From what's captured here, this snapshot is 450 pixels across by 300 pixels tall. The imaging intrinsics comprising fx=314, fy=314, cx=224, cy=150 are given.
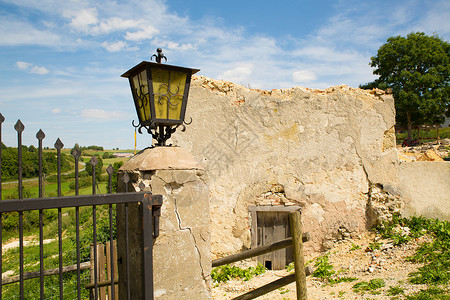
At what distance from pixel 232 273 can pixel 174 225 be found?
419cm

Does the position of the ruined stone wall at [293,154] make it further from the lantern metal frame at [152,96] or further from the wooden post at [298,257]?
the lantern metal frame at [152,96]

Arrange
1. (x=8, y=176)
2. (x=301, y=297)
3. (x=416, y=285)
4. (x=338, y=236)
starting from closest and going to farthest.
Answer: (x=8, y=176), (x=301, y=297), (x=416, y=285), (x=338, y=236)

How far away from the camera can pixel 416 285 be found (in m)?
4.34

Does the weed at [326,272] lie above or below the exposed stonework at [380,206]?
below

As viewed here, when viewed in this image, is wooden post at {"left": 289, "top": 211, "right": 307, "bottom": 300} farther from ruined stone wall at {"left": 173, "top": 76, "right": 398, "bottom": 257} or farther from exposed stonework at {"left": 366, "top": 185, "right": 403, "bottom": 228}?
exposed stonework at {"left": 366, "top": 185, "right": 403, "bottom": 228}

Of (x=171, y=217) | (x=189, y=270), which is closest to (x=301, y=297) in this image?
(x=189, y=270)

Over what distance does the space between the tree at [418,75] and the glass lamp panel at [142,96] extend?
23.1 m

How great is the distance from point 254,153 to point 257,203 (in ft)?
3.29

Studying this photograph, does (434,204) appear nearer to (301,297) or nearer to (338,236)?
(338,236)

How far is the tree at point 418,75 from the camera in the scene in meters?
21.3

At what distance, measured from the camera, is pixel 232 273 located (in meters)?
6.11

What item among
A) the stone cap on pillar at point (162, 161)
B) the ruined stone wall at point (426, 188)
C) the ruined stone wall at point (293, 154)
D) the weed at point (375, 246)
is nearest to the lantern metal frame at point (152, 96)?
the stone cap on pillar at point (162, 161)

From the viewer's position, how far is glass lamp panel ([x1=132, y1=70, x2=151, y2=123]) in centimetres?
254

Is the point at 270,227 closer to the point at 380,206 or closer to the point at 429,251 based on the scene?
the point at 380,206
